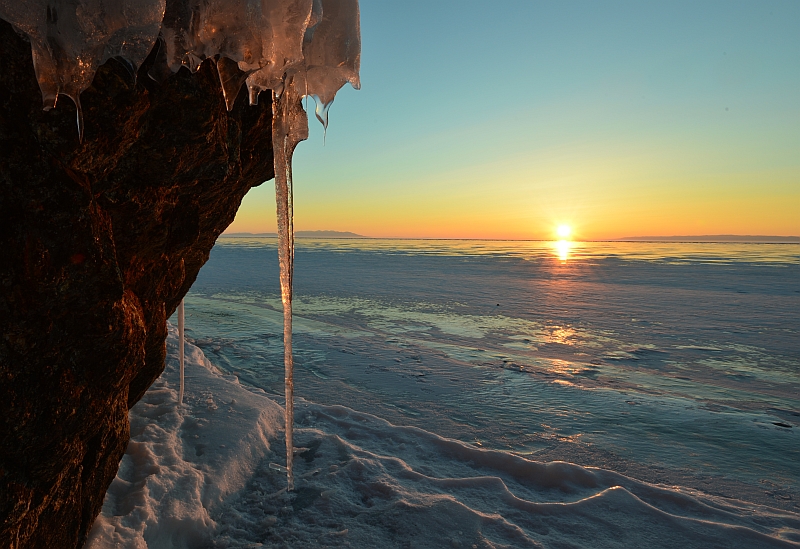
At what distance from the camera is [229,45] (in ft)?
6.83

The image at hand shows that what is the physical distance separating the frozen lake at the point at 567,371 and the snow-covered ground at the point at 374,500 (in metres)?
0.39

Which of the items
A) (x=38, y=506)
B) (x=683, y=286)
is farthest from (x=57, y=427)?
(x=683, y=286)

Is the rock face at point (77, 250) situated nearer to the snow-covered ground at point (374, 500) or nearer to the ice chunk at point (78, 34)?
the ice chunk at point (78, 34)

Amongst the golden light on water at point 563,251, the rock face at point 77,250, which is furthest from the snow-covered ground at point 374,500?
the golden light on water at point 563,251

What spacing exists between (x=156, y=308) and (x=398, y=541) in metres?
2.33

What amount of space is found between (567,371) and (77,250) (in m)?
6.62

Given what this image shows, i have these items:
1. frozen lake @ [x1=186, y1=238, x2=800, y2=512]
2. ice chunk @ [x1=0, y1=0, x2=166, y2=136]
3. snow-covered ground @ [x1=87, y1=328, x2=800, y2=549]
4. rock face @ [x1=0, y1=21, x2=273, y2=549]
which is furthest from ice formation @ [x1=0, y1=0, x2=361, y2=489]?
frozen lake @ [x1=186, y1=238, x2=800, y2=512]

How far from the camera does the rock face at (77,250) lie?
170 centimetres

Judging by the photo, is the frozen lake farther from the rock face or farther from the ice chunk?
the ice chunk

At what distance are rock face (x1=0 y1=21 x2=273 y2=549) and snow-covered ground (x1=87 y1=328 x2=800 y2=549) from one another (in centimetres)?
58

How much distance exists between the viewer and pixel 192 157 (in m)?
2.42

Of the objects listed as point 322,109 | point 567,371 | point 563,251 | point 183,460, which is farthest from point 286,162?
point 563,251

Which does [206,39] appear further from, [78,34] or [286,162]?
[286,162]

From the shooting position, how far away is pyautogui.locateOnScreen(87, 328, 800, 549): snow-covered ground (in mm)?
3025
